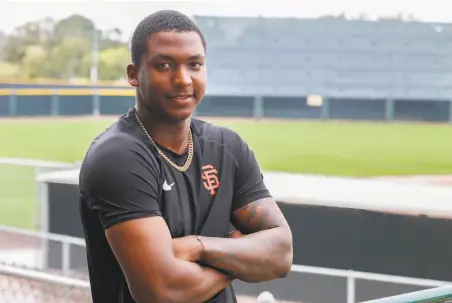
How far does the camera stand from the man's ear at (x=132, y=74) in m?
1.10

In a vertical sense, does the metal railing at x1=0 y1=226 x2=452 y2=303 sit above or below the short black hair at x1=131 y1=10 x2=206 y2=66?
below

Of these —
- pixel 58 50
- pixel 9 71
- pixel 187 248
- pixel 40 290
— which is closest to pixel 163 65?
pixel 187 248

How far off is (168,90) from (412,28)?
20.3m

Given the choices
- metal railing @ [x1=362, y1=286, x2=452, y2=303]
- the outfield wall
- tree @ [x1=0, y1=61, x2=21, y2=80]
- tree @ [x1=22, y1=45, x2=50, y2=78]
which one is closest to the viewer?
metal railing @ [x1=362, y1=286, x2=452, y2=303]

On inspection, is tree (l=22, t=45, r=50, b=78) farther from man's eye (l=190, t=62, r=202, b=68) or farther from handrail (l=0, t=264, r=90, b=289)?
man's eye (l=190, t=62, r=202, b=68)

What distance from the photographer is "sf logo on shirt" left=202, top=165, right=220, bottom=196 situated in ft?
3.60

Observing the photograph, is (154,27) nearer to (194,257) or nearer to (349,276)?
(194,257)

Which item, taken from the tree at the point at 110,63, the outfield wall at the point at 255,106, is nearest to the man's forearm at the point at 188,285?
the outfield wall at the point at 255,106

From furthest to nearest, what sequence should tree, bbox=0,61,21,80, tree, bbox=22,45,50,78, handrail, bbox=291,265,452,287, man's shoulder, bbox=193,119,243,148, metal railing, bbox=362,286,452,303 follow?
tree, bbox=22,45,50,78 < tree, bbox=0,61,21,80 < handrail, bbox=291,265,452,287 < man's shoulder, bbox=193,119,243,148 < metal railing, bbox=362,286,452,303

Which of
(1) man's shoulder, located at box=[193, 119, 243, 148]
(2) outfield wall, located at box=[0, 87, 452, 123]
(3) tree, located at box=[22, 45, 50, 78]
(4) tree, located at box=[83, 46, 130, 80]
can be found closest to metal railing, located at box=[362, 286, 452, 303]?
(1) man's shoulder, located at box=[193, 119, 243, 148]

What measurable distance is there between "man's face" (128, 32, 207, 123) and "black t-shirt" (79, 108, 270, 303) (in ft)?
0.16

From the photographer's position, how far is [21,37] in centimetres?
2108

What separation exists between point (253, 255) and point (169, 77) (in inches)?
11.3

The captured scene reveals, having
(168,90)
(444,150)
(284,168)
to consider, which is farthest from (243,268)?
(444,150)
